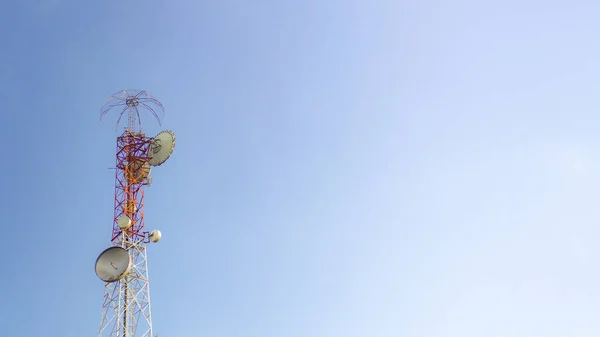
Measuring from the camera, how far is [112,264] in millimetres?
48469

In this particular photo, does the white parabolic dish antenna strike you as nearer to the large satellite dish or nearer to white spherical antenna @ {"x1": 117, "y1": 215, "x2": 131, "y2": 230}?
white spherical antenna @ {"x1": 117, "y1": 215, "x2": 131, "y2": 230}

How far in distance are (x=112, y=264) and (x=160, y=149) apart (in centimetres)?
1113

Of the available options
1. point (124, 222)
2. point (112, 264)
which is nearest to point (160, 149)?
point (124, 222)

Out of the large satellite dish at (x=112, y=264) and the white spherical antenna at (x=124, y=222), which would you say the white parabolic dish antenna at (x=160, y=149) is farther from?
the large satellite dish at (x=112, y=264)

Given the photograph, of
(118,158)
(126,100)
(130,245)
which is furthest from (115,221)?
(126,100)

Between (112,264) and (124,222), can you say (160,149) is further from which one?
(112,264)

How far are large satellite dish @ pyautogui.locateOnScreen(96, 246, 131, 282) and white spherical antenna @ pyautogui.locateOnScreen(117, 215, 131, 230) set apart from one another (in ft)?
9.80

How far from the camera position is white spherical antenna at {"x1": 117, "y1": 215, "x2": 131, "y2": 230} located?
167 ft

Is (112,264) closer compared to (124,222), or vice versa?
(112,264)

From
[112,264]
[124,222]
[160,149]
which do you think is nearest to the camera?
[112,264]

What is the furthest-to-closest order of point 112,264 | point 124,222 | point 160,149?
point 160,149 < point 124,222 < point 112,264

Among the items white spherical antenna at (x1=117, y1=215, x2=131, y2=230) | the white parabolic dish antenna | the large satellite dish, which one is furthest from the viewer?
the white parabolic dish antenna

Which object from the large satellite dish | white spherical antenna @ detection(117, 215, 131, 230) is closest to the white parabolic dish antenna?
white spherical antenna @ detection(117, 215, 131, 230)

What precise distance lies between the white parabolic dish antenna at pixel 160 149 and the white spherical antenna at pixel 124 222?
19.2 feet
